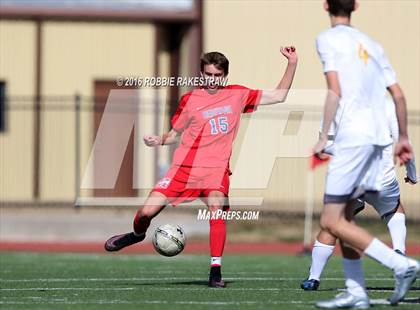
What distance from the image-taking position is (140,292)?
9.70 m

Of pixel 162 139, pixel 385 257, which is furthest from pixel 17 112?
pixel 385 257

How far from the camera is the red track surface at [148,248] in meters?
18.9

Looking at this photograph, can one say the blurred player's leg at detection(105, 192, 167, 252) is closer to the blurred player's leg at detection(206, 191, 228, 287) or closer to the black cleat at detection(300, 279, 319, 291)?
the blurred player's leg at detection(206, 191, 228, 287)

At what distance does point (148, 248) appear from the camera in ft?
64.4

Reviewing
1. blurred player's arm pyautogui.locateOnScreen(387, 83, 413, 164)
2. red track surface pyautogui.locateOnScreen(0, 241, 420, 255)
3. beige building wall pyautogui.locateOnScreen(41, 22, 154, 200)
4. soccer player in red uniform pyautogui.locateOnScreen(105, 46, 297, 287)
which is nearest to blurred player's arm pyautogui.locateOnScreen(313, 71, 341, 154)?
blurred player's arm pyautogui.locateOnScreen(387, 83, 413, 164)

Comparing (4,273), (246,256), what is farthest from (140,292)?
(246,256)

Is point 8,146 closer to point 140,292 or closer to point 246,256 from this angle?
point 246,256

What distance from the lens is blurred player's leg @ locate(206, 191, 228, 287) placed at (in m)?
10.2

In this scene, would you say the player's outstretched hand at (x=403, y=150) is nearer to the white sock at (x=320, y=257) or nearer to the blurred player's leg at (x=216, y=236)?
the white sock at (x=320, y=257)

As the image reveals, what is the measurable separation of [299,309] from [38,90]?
17433 millimetres

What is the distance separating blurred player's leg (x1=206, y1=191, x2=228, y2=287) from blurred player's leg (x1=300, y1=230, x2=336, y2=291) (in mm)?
771

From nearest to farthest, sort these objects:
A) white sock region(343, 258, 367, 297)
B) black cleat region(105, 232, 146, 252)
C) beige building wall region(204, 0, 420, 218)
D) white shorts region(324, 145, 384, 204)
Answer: white shorts region(324, 145, 384, 204)
white sock region(343, 258, 367, 297)
black cleat region(105, 232, 146, 252)
beige building wall region(204, 0, 420, 218)

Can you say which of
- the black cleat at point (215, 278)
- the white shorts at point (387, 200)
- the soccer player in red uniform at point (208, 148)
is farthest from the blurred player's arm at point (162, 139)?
the white shorts at point (387, 200)

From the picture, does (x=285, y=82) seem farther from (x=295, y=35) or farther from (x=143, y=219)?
(x=295, y=35)
